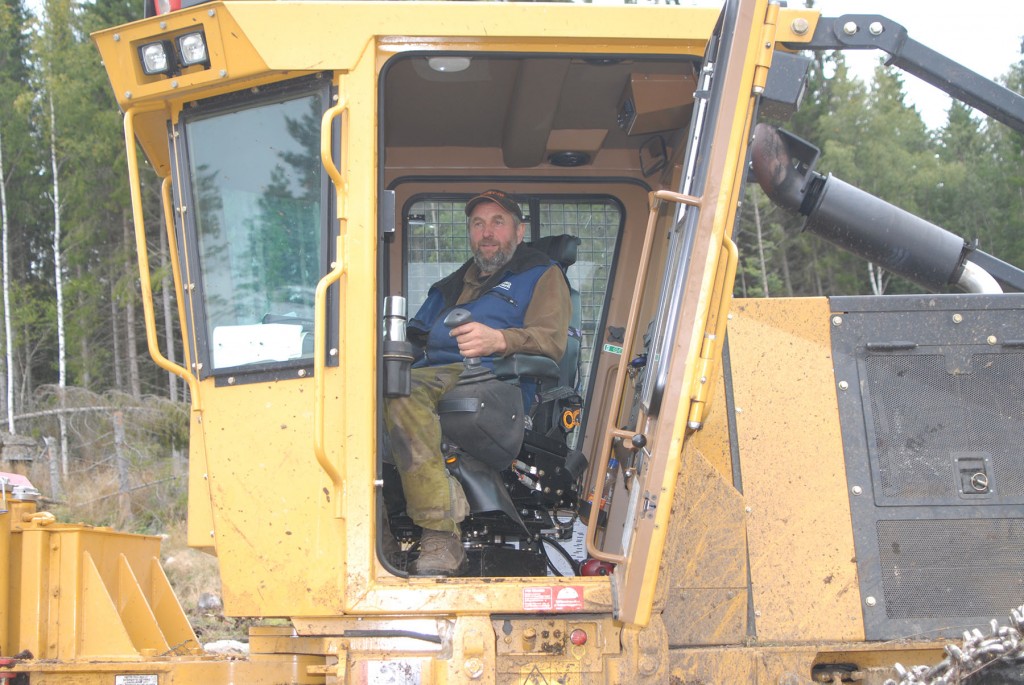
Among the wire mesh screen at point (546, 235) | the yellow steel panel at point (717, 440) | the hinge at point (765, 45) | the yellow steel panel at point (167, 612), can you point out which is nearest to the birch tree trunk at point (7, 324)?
the yellow steel panel at point (167, 612)

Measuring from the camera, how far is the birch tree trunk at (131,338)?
22.8m

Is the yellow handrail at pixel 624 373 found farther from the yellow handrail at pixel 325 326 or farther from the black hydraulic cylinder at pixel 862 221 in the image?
the yellow handrail at pixel 325 326

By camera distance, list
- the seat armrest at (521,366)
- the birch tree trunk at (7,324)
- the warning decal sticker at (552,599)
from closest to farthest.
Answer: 1. the warning decal sticker at (552,599)
2. the seat armrest at (521,366)
3. the birch tree trunk at (7,324)

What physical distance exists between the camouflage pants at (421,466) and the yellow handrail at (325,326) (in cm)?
42

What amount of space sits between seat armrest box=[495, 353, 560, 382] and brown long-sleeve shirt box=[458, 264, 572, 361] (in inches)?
2.0

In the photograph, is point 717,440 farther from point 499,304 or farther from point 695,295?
point 499,304

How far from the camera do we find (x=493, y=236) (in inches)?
177

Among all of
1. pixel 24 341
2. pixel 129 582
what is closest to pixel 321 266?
pixel 129 582

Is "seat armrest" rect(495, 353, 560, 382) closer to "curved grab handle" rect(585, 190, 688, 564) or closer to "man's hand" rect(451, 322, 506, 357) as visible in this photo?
"man's hand" rect(451, 322, 506, 357)

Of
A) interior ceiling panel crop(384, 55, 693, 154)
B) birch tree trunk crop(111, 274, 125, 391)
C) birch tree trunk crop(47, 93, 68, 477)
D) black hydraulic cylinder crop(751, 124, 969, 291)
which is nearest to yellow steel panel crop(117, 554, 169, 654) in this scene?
interior ceiling panel crop(384, 55, 693, 154)

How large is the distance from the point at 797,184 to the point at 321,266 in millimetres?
1693

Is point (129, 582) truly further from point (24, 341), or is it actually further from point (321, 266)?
point (24, 341)

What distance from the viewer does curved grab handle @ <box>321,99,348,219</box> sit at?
9.89 ft

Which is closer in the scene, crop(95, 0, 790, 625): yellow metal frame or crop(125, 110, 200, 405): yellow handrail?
crop(95, 0, 790, 625): yellow metal frame
